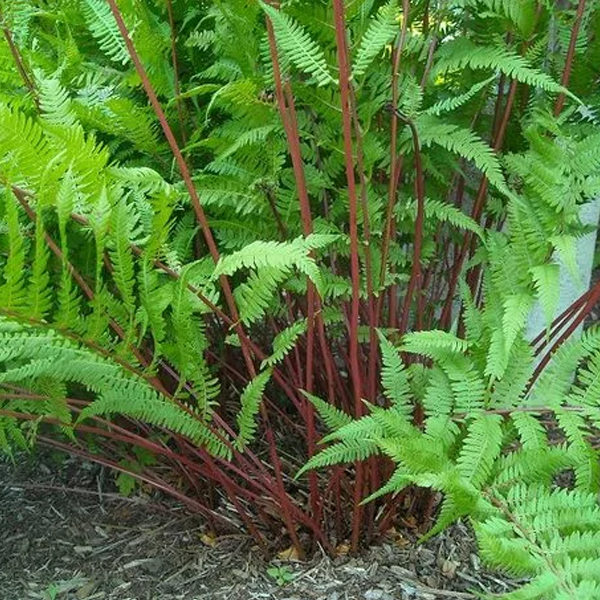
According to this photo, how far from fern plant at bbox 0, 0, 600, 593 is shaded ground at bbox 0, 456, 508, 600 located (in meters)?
0.05

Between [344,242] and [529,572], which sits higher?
[344,242]

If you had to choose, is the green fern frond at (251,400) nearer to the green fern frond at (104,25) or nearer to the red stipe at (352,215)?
the red stipe at (352,215)

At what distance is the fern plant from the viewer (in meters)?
0.89

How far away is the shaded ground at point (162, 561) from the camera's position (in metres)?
1.13

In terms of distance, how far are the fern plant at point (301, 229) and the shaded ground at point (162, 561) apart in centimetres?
5

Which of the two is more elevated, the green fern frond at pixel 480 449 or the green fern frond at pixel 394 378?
the green fern frond at pixel 394 378

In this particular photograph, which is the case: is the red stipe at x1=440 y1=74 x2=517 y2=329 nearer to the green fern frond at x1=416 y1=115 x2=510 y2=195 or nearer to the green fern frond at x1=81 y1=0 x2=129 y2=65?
the green fern frond at x1=416 y1=115 x2=510 y2=195

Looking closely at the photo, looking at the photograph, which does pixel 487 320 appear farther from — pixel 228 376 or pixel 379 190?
pixel 228 376

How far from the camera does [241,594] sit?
3.71 ft

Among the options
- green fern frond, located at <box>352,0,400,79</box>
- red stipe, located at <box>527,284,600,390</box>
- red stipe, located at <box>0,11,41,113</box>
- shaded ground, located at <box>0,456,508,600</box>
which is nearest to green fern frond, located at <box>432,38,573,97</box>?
green fern frond, located at <box>352,0,400,79</box>

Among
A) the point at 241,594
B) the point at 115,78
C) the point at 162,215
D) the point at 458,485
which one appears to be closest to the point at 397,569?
the point at 241,594

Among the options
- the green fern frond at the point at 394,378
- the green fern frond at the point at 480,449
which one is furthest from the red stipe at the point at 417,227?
the green fern frond at the point at 480,449

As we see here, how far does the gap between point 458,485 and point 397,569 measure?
373 mm

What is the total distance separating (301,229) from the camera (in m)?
1.10
